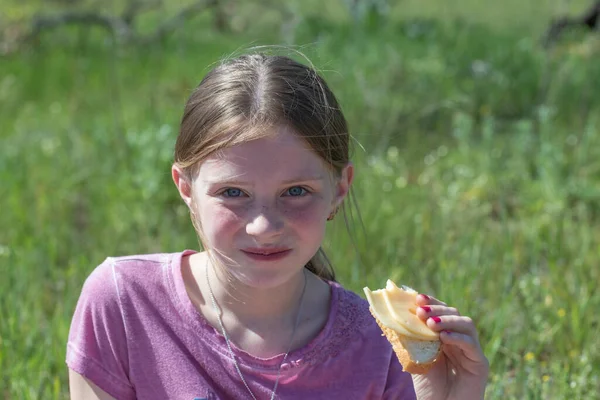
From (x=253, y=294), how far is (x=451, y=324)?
0.46 meters

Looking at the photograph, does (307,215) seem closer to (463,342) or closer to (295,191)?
(295,191)

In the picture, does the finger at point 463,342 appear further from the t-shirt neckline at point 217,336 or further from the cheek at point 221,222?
the cheek at point 221,222

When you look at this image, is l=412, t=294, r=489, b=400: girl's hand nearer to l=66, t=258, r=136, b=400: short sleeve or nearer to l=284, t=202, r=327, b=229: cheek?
l=284, t=202, r=327, b=229: cheek

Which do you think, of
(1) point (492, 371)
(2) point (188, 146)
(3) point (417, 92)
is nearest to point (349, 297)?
(2) point (188, 146)

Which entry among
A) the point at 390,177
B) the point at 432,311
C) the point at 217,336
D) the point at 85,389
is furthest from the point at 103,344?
the point at 390,177

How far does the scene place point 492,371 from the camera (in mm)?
2668

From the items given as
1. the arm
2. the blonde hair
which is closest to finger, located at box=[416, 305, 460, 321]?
the blonde hair

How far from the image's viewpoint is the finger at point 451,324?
5.92 ft

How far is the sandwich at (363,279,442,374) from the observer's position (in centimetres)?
182

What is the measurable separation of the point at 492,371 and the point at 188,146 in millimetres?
1195

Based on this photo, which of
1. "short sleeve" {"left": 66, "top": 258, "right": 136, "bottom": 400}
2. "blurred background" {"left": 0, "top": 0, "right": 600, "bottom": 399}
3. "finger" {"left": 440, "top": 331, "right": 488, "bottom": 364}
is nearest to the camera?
"finger" {"left": 440, "top": 331, "right": 488, "bottom": 364}

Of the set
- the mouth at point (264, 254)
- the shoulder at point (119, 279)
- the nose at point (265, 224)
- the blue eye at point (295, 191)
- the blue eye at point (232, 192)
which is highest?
the blue eye at point (232, 192)

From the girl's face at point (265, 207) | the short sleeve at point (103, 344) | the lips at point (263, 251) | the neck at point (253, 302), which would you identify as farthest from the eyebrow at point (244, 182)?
the short sleeve at point (103, 344)

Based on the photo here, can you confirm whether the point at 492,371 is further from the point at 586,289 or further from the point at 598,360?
the point at 586,289
